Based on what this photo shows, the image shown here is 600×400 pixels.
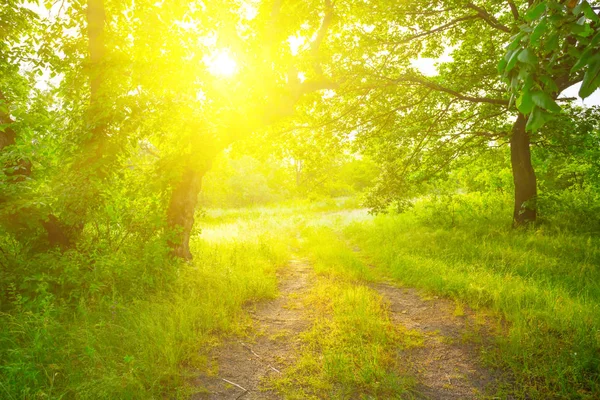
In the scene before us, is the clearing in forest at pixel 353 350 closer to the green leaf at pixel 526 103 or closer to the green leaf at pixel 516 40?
the green leaf at pixel 526 103

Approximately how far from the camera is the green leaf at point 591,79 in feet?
5.05

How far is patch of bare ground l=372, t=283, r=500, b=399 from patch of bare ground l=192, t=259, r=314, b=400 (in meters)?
1.74

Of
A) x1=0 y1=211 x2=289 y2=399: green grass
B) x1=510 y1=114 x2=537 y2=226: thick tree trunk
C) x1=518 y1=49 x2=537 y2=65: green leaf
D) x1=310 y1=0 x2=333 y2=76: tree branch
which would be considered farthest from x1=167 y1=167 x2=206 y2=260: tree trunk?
x1=510 y1=114 x2=537 y2=226: thick tree trunk

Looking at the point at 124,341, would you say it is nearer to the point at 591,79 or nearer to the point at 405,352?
the point at 405,352

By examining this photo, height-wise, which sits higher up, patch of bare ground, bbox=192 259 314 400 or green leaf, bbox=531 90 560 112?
green leaf, bbox=531 90 560 112

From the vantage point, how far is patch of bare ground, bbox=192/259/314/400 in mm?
3844

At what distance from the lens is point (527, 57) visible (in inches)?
60.8

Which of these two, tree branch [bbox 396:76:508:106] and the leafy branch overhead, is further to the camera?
tree branch [bbox 396:76:508:106]

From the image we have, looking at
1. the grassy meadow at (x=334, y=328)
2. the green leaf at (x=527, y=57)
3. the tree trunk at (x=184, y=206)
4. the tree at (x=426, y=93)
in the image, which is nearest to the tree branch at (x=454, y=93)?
the tree at (x=426, y=93)

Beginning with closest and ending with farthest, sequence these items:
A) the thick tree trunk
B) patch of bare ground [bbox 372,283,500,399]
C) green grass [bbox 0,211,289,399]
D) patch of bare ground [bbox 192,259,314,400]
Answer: green grass [bbox 0,211,289,399] < patch of bare ground [bbox 372,283,500,399] < patch of bare ground [bbox 192,259,314,400] < the thick tree trunk

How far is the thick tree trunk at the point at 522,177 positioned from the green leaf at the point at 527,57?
10.1 m

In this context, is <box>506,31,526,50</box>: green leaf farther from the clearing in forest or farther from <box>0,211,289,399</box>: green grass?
<box>0,211,289,399</box>: green grass

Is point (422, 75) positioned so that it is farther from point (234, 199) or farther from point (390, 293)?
point (234, 199)

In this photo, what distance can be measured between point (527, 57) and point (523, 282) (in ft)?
19.3
